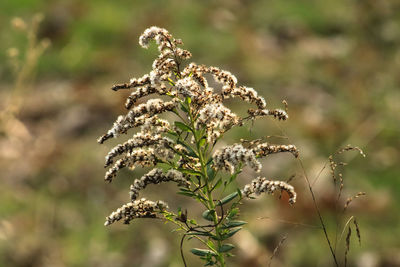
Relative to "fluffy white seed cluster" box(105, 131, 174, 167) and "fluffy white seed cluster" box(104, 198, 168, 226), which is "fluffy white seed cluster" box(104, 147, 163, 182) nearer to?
"fluffy white seed cluster" box(105, 131, 174, 167)

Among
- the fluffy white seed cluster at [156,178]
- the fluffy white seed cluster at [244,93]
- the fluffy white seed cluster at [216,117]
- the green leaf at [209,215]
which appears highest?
the fluffy white seed cluster at [244,93]

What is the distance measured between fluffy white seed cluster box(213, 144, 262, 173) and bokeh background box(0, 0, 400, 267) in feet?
6.62

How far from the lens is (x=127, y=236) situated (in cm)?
761

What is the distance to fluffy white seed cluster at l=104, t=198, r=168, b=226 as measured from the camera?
10.3 ft

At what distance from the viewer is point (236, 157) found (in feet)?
9.78

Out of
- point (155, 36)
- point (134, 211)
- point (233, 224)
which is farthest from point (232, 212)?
point (155, 36)

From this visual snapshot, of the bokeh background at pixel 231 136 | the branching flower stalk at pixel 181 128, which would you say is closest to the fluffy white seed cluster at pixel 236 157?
the branching flower stalk at pixel 181 128

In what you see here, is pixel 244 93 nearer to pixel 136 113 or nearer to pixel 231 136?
pixel 136 113

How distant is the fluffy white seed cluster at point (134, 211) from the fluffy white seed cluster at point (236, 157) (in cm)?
51

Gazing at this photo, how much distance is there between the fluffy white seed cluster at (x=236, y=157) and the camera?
2.96m

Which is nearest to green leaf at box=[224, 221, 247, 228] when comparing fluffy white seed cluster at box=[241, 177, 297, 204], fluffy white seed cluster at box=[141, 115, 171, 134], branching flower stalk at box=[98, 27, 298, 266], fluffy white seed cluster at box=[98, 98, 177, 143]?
branching flower stalk at box=[98, 27, 298, 266]

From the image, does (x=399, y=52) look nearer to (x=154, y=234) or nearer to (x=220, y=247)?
(x=154, y=234)

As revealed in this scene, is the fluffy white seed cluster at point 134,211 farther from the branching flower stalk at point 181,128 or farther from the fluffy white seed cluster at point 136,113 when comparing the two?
the fluffy white seed cluster at point 136,113

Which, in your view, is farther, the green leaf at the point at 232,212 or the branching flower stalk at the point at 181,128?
the green leaf at the point at 232,212
